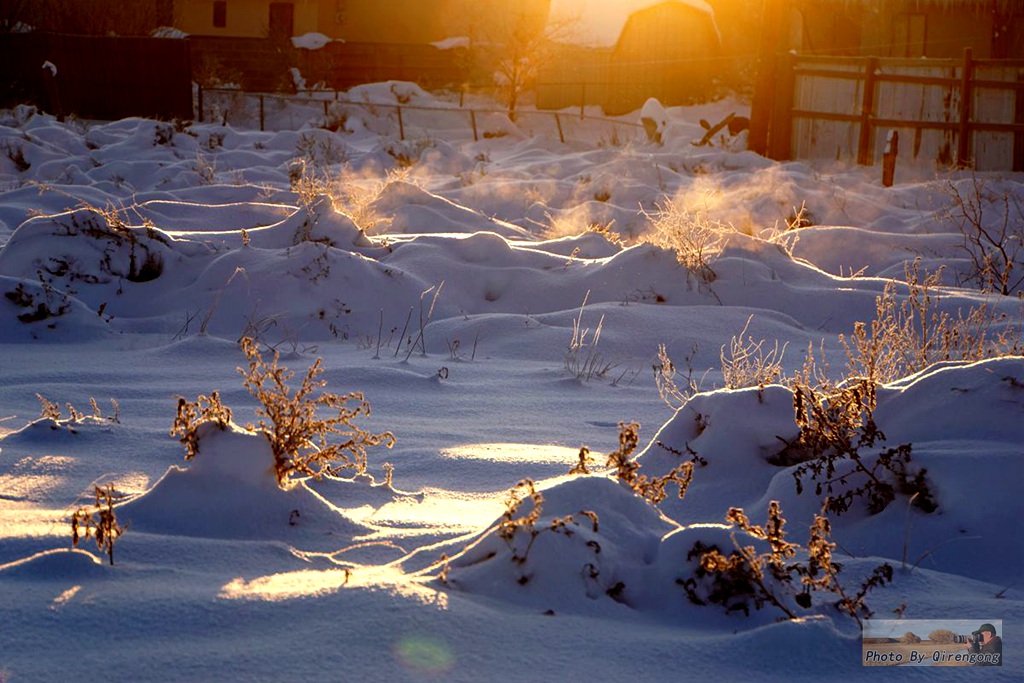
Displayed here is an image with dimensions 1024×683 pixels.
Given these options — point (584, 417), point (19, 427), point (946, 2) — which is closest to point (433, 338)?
point (584, 417)

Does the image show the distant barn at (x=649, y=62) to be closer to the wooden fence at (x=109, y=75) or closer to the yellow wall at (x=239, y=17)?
the wooden fence at (x=109, y=75)

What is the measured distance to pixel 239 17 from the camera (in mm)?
41625

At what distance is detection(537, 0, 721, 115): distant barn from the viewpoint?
103 ft

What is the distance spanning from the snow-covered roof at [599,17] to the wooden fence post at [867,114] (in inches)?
612

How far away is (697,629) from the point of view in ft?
7.49

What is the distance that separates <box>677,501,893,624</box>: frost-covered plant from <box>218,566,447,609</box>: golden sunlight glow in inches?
21.3

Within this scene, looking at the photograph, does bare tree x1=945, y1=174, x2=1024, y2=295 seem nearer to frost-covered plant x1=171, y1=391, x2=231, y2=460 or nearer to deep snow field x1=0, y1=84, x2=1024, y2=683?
deep snow field x1=0, y1=84, x2=1024, y2=683

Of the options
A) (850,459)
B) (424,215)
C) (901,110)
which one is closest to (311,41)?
(901,110)

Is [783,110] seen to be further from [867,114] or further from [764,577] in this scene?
[764,577]

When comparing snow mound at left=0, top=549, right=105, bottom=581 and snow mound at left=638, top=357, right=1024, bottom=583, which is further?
snow mound at left=638, top=357, right=1024, bottom=583

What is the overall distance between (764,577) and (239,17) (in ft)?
139

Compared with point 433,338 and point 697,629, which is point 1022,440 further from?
point 433,338

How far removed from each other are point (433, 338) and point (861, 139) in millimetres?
12187

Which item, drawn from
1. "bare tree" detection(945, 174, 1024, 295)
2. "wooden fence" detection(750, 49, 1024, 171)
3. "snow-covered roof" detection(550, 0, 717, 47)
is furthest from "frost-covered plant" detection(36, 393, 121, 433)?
"snow-covered roof" detection(550, 0, 717, 47)
